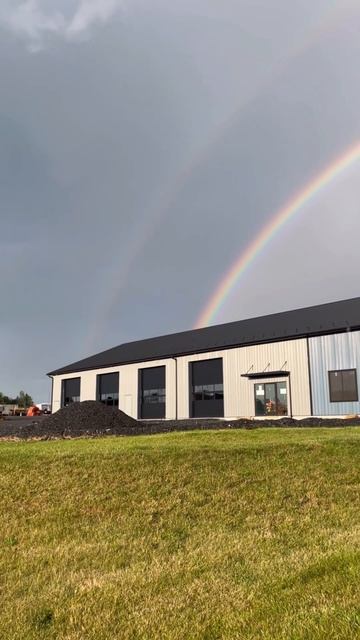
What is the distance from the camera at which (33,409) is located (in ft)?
184

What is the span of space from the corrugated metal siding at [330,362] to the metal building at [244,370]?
0.18ft

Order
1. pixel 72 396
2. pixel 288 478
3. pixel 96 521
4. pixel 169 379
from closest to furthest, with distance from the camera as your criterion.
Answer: pixel 96 521 < pixel 288 478 < pixel 169 379 < pixel 72 396

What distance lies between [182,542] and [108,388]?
134 feet

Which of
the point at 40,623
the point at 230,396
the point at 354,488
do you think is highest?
the point at 230,396

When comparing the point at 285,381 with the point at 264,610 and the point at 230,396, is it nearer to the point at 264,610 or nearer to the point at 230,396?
the point at 230,396

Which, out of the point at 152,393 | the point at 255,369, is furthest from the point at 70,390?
the point at 255,369

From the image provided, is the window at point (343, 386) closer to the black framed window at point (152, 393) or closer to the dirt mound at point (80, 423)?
the dirt mound at point (80, 423)

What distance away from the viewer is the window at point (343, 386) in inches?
1107

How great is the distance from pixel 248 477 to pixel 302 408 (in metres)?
21.9

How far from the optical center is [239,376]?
34.6 m

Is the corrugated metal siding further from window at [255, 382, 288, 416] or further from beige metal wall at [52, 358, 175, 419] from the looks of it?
beige metal wall at [52, 358, 175, 419]

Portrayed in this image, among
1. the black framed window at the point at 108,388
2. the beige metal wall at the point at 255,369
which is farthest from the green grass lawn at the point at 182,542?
the black framed window at the point at 108,388

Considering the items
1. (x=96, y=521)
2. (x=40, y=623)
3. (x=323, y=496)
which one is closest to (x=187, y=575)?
(x=40, y=623)

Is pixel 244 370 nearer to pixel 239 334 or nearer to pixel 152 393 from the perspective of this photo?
pixel 239 334
